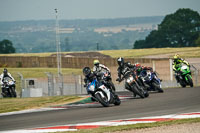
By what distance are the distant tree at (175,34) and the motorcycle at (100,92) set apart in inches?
4643

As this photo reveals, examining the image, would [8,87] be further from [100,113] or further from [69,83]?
[100,113]

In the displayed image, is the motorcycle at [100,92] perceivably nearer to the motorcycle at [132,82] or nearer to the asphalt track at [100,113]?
the asphalt track at [100,113]

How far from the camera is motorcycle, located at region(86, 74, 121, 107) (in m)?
17.7

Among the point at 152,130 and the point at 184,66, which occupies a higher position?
the point at 184,66

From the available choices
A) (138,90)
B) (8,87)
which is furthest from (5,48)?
(138,90)

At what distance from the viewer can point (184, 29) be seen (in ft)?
461

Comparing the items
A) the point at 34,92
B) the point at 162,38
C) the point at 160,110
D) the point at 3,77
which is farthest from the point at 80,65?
the point at 162,38

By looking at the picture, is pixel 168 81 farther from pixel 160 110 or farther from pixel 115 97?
pixel 160 110

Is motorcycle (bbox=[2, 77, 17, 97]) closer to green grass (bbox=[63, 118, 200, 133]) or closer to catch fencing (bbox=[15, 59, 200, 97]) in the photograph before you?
catch fencing (bbox=[15, 59, 200, 97])

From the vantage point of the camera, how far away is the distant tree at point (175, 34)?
13712cm

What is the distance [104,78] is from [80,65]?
179 feet

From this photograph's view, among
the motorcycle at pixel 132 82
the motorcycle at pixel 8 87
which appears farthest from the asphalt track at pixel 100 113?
the motorcycle at pixel 8 87

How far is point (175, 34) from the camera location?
140m

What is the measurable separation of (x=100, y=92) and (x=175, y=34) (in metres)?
124
